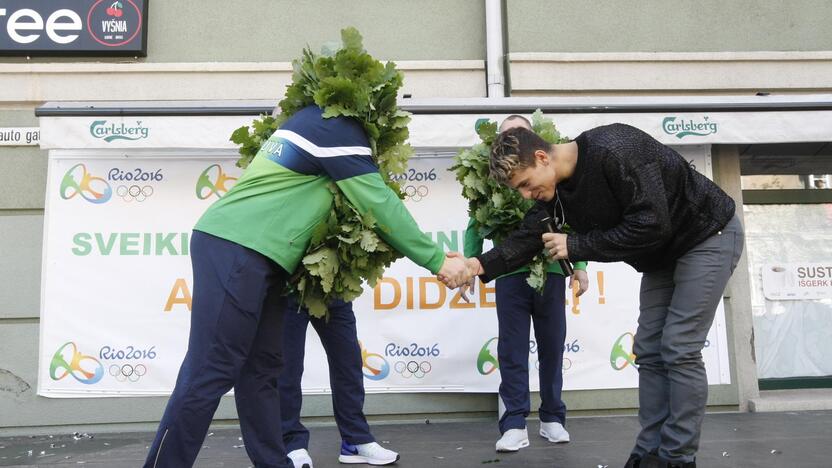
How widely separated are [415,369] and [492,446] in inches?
53.0

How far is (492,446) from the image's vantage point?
14.7 feet

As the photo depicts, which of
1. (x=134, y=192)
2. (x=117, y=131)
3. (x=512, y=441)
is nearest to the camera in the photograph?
(x=512, y=441)

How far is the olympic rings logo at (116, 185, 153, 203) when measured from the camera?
5.77m

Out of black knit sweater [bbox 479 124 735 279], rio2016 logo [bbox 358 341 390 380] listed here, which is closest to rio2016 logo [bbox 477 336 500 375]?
rio2016 logo [bbox 358 341 390 380]

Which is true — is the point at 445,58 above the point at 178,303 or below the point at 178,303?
above

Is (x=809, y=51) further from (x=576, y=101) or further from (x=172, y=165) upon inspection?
(x=172, y=165)

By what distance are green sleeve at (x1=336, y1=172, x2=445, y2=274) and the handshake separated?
0.42ft

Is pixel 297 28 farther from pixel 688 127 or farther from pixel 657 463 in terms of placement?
A: pixel 657 463

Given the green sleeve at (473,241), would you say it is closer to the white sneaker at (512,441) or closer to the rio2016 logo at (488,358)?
the white sneaker at (512,441)

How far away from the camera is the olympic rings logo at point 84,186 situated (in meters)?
5.73

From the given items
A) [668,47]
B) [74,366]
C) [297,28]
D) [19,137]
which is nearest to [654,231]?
[668,47]

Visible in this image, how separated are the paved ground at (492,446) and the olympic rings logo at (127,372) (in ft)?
1.41

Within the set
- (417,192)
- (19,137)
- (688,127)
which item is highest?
(19,137)

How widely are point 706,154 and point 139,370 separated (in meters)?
5.04
